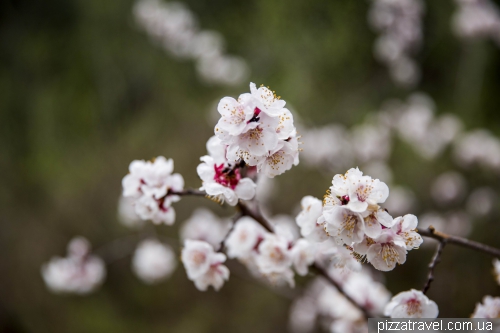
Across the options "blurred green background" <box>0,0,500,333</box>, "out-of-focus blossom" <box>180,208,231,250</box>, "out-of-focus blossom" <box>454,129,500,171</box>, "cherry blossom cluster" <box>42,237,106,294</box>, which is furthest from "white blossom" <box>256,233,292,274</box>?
"out-of-focus blossom" <box>454,129,500,171</box>

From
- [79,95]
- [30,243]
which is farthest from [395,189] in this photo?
[79,95]

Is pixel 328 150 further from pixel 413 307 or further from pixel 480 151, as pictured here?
pixel 413 307

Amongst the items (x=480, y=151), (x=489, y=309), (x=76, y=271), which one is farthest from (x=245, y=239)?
(x=480, y=151)

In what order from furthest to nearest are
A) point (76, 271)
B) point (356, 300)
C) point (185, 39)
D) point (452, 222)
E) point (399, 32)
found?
point (185, 39)
point (399, 32)
point (452, 222)
point (76, 271)
point (356, 300)

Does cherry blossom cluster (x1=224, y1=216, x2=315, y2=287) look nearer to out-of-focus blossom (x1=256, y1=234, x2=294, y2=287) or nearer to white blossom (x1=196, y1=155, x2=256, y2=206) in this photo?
out-of-focus blossom (x1=256, y1=234, x2=294, y2=287)

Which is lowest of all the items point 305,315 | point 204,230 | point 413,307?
point 413,307

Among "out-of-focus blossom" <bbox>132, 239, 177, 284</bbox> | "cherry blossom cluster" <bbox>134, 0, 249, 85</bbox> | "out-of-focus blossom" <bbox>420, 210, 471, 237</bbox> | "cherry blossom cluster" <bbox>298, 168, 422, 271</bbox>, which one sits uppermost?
"cherry blossom cluster" <bbox>134, 0, 249, 85</bbox>

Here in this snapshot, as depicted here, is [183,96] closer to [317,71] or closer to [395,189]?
[317,71]
